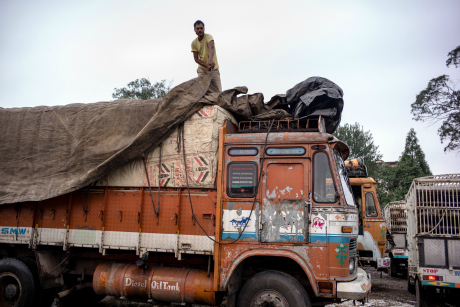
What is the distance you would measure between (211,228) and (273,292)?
1.41 meters

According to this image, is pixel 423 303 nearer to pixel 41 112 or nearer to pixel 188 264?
pixel 188 264

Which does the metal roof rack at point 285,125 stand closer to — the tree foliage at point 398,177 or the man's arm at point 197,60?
the man's arm at point 197,60

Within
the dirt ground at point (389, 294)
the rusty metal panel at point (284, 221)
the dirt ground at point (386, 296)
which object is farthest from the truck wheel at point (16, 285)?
the dirt ground at point (389, 294)

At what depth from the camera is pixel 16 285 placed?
698 centimetres

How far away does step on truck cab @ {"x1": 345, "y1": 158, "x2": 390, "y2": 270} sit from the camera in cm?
1059

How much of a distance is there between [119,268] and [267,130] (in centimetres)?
375

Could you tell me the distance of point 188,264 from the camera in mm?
6484

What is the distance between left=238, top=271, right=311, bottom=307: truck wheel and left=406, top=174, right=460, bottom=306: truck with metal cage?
3.04 m

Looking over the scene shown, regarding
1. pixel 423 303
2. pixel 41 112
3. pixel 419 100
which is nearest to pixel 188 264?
pixel 41 112

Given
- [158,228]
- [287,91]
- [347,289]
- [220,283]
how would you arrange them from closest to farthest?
[347,289], [220,283], [158,228], [287,91]

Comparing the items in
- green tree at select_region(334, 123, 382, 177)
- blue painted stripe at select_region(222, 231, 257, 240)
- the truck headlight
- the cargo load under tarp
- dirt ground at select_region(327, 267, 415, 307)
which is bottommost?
dirt ground at select_region(327, 267, 415, 307)

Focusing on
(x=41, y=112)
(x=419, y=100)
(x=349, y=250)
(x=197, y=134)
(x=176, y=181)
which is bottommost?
(x=349, y=250)

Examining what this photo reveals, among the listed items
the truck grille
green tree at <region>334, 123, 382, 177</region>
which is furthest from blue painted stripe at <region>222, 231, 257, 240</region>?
green tree at <region>334, 123, 382, 177</region>

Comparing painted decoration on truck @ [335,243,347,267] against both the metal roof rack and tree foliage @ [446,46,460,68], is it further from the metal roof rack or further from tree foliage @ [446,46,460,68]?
tree foliage @ [446,46,460,68]
